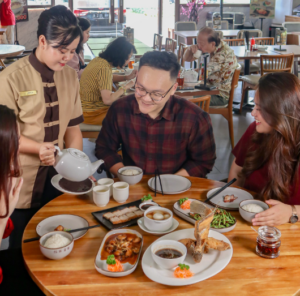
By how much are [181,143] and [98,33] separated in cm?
841

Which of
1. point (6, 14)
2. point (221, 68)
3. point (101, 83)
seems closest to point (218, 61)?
point (221, 68)

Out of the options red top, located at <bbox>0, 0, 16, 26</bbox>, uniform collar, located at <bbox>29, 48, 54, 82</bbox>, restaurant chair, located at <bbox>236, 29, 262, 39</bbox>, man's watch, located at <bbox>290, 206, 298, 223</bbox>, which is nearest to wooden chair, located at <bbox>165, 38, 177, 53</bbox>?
restaurant chair, located at <bbox>236, 29, 262, 39</bbox>

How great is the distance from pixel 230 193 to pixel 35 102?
1016mm

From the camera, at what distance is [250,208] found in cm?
148

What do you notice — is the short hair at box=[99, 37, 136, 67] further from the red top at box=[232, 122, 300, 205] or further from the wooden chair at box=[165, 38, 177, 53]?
the wooden chair at box=[165, 38, 177, 53]

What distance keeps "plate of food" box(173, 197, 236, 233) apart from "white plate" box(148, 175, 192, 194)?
0.46 feet

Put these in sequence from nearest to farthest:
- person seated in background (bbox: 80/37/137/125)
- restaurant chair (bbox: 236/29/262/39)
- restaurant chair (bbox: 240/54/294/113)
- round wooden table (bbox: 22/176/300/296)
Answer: round wooden table (bbox: 22/176/300/296) < person seated in background (bbox: 80/37/137/125) < restaurant chair (bbox: 240/54/294/113) < restaurant chair (bbox: 236/29/262/39)

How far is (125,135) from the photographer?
207cm

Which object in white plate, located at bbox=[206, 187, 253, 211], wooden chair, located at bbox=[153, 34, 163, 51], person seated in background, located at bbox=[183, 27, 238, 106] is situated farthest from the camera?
wooden chair, located at bbox=[153, 34, 163, 51]

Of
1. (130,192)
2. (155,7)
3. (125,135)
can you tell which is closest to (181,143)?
(125,135)

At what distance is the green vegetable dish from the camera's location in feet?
4.58

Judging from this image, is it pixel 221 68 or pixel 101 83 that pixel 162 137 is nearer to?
pixel 101 83

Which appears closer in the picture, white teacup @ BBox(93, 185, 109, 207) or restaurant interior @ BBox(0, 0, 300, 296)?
restaurant interior @ BBox(0, 0, 300, 296)

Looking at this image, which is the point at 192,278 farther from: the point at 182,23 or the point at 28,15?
the point at 28,15
